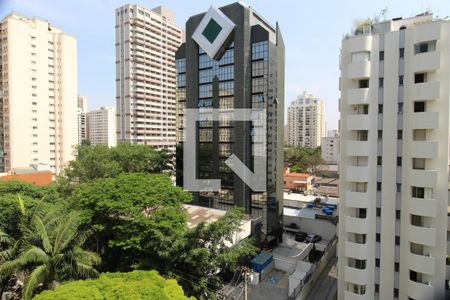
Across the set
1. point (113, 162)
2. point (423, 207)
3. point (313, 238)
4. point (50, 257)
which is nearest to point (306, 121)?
point (313, 238)

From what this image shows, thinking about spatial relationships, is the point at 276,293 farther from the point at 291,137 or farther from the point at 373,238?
the point at 291,137

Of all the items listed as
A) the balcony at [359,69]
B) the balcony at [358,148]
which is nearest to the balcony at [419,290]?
the balcony at [358,148]

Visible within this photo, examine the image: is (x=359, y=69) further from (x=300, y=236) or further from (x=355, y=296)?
(x=300, y=236)

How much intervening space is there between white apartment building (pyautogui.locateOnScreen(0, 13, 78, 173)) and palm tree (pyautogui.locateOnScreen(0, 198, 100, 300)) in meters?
41.0

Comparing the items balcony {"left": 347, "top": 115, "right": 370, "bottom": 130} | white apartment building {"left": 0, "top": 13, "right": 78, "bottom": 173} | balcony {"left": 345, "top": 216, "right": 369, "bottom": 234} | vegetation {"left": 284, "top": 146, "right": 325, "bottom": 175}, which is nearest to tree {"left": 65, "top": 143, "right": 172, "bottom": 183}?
balcony {"left": 345, "top": 216, "right": 369, "bottom": 234}

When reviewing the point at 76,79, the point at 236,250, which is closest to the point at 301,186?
the point at 236,250

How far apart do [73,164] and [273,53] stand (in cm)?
2189

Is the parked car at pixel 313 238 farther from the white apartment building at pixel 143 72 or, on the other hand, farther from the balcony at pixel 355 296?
the white apartment building at pixel 143 72

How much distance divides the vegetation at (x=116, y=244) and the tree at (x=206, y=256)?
0.14ft

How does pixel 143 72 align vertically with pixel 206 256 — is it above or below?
above

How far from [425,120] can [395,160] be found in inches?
96.7

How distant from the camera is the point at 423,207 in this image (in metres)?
13.9

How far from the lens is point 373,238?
1546 centimetres

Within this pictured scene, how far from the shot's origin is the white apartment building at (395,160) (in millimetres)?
13867
